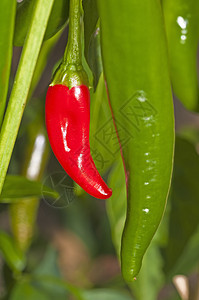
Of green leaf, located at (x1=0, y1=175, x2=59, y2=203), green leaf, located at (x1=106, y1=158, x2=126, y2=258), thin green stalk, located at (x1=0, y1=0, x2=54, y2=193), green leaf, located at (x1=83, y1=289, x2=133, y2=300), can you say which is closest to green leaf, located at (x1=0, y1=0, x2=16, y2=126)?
thin green stalk, located at (x1=0, y1=0, x2=54, y2=193)

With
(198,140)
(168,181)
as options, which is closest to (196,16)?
(168,181)

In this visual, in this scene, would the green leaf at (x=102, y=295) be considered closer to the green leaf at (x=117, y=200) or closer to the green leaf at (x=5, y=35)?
the green leaf at (x=117, y=200)

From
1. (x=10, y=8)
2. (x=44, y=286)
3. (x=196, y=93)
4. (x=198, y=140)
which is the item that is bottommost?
(x=44, y=286)

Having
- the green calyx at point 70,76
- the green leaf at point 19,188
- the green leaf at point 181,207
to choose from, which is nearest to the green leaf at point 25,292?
the green leaf at point 181,207

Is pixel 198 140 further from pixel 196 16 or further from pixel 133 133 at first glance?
pixel 133 133

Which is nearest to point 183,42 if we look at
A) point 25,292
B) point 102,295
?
point 25,292

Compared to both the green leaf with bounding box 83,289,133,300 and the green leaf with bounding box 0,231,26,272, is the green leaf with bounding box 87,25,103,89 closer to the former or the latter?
the green leaf with bounding box 0,231,26,272
